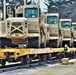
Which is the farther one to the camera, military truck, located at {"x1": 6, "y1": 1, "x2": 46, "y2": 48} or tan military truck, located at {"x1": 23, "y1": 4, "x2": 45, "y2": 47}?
tan military truck, located at {"x1": 23, "y1": 4, "x2": 45, "y2": 47}

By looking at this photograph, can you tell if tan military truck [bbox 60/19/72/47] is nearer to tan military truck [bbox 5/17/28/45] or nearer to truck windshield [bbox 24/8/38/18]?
truck windshield [bbox 24/8/38/18]

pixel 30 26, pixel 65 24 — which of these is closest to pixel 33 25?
pixel 30 26

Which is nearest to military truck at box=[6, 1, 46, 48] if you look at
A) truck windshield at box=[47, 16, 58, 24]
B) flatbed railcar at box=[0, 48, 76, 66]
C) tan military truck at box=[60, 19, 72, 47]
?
flatbed railcar at box=[0, 48, 76, 66]

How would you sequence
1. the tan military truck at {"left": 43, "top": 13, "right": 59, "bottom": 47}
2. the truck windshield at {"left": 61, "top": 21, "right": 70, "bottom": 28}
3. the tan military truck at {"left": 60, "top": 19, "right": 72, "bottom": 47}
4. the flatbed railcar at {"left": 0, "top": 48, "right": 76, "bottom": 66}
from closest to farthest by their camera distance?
the flatbed railcar at {"left": 0, "top": 48, "right": 76, "bottom": 66} < the tan military truck at {"left": 43, "top": 13, "right": 59, "bottom": 47} < the tan military truck at {"left": 60, "top": 19, "right": 72, "bottom": 47} < the truck windshield at {"left": 61, "top": 21, "right": 70, "bottom": 28}

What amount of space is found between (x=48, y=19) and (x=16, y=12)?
7.16m

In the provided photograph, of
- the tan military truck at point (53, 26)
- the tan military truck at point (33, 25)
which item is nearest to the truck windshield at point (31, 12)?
the tan military truck at point (33, 25)

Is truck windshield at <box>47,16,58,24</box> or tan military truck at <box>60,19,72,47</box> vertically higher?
A: truck windshield at <box>47,16,58,24</box>

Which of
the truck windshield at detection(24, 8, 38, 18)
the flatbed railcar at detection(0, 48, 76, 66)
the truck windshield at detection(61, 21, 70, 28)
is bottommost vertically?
the flatbed railcar at detection(0, 48, 76, 66)

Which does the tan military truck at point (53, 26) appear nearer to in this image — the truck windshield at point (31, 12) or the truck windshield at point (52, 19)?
the truck windshield at point (52, 19)

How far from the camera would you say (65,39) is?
42.7 metres

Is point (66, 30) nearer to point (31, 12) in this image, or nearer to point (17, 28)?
point (31, 12)

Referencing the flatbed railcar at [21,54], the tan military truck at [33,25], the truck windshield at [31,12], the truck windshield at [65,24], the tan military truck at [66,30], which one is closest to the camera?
the flatbed railcar at [21,54]

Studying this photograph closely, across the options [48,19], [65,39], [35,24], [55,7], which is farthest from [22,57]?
[55,7]

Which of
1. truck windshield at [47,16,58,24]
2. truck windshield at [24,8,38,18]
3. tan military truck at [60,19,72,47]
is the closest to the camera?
truck windshield at [24,8,38,18]
